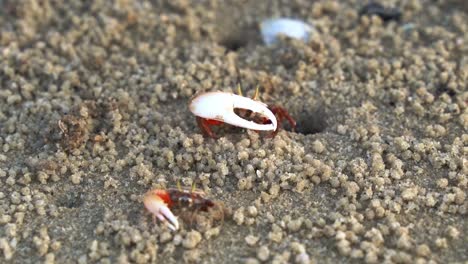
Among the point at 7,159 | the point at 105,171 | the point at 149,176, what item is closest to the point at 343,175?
the point at 149,176

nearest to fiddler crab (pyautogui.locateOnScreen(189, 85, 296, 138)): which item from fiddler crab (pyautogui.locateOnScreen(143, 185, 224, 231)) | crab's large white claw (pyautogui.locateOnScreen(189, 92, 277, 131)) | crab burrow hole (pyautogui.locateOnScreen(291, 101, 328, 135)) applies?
crab's large white claw (pyautogui.locateOnScreen(189, 92, 277, 131))

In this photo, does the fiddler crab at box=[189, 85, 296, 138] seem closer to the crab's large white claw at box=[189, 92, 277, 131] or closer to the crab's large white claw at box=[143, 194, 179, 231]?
the crab's large white claw at box=[189, 92, 277, 131]

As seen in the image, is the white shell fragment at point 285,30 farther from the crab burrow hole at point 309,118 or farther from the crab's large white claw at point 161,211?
the crab's large white claw at point 161,211

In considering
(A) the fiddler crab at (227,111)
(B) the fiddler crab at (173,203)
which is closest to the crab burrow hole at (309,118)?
(A) the fiddler crab at (227,111)

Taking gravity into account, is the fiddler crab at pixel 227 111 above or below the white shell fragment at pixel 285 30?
below

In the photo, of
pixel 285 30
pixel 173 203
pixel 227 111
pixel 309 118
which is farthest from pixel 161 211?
pixel 285 30

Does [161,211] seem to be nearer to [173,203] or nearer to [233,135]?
[173,203]

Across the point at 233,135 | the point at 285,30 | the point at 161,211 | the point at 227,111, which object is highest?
the point at 285,30

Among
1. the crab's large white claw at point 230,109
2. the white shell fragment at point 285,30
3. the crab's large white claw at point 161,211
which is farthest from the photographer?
→ the white shell fragment at point 285,30
